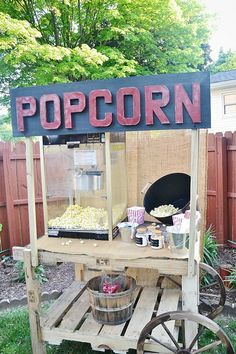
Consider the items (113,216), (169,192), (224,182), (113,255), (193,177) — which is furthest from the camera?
(224,182)

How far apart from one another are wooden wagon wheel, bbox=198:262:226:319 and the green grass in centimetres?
15

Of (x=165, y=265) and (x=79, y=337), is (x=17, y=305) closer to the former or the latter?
(x=79, y=337)

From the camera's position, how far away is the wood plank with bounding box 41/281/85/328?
2.32m

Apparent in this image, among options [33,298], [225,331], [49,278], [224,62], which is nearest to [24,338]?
[33,298]

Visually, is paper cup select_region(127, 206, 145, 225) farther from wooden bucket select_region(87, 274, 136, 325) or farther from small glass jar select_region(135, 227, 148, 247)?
wooden bucket select_region(87, 274, 136, 325)

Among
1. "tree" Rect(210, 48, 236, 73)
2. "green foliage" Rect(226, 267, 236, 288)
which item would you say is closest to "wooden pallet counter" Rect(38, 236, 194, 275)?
"green foliage" Rect(226, 267, 236, 288)

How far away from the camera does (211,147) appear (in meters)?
4.31

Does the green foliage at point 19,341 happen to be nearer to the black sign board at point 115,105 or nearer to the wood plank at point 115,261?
the wood plank at point 115,261

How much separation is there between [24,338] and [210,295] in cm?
169

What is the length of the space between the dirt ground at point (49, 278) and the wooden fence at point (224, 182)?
0.88ft

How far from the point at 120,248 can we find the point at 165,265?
338 mm

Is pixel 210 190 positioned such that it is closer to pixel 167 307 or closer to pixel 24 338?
pixel 167 307

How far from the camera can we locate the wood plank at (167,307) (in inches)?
83.0

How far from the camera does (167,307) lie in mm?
2449
